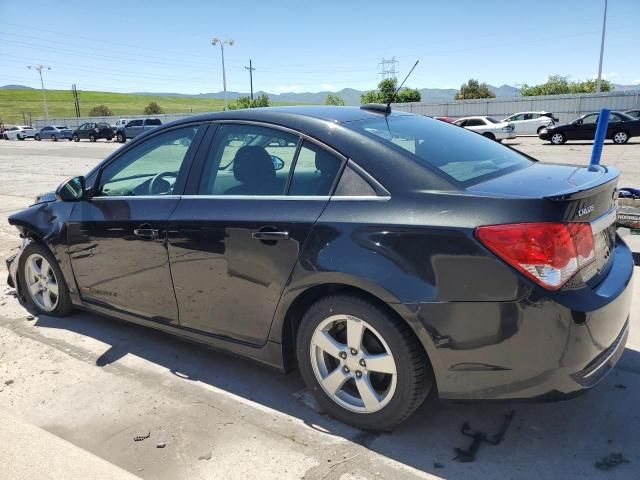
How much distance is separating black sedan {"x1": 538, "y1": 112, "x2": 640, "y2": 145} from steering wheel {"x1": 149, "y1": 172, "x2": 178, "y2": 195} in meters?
23.1

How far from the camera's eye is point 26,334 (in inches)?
166

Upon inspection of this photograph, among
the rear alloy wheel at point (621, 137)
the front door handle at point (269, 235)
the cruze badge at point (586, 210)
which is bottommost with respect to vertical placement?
the rear alloy wheel at point (621, 137)

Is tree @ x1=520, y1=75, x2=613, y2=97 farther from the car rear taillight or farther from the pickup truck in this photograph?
the car rear taillight

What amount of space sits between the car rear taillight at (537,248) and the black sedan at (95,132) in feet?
150

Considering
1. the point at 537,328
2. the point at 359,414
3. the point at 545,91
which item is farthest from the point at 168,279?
the point at 545,91

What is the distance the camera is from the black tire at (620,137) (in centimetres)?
2280

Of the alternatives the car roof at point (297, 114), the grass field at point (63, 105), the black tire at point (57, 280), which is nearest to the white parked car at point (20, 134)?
the grass field at point (63, 105)

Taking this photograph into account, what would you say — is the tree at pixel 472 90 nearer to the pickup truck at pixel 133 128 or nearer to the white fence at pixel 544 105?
the white fence at pixel 544 105

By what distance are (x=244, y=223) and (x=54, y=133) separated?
55.2m

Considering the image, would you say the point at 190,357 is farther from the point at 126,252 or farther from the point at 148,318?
the point at 126,252

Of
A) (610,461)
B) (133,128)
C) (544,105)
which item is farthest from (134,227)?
(544,105)

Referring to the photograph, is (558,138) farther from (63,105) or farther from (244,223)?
(63,105)

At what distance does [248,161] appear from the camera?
316 cm

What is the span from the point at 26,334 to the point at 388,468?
3199mm
